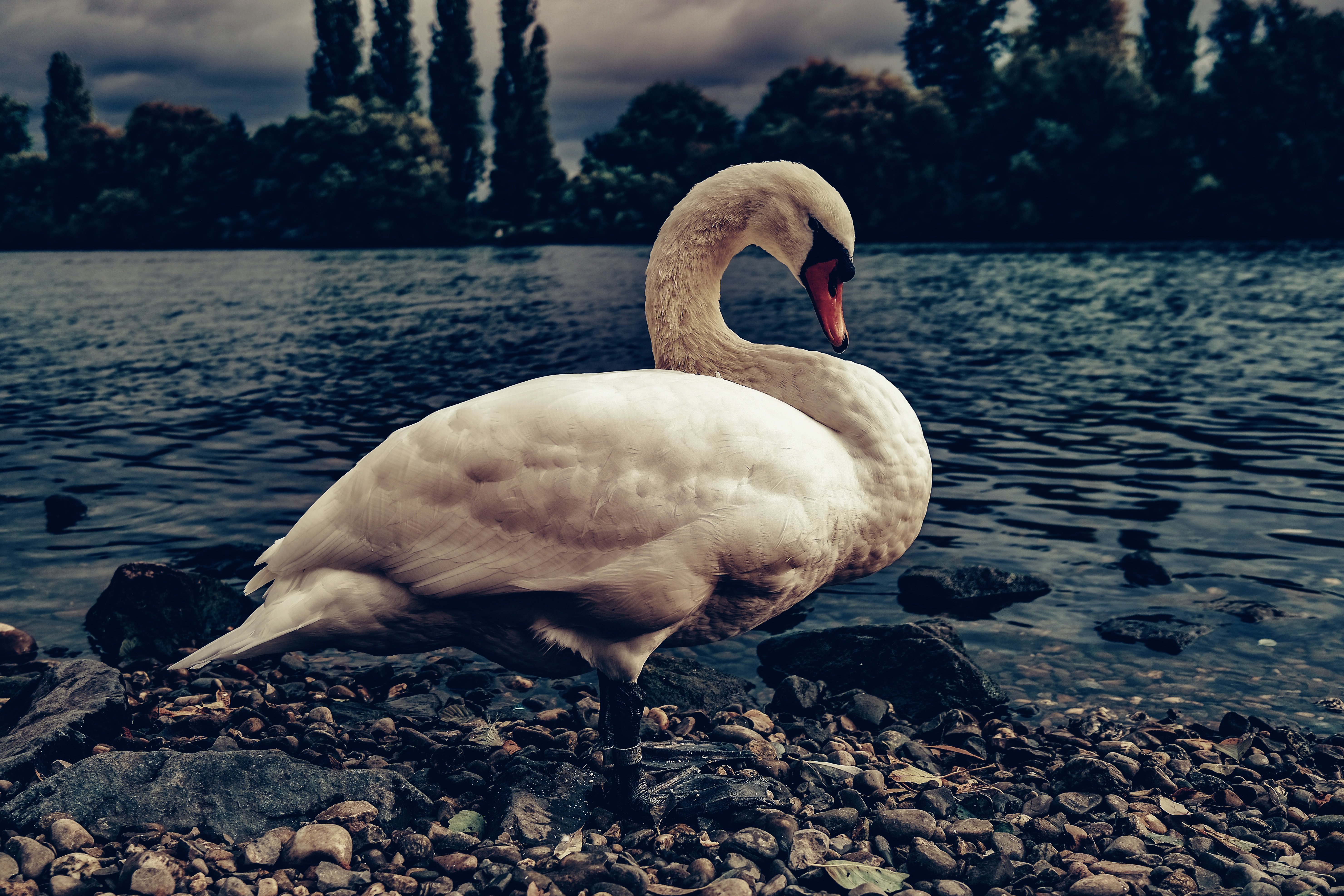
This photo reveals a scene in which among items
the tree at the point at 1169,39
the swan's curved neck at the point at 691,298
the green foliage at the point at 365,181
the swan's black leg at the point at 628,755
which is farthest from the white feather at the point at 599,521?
the green foliage at the point at 365,181

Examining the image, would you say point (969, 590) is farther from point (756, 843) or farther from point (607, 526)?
point (607, 526)

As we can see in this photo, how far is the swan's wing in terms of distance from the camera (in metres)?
3.31

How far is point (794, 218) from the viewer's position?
4.30 meters

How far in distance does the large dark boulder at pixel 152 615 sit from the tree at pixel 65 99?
326ft

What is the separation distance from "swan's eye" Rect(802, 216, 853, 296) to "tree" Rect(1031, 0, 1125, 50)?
74.5 meters

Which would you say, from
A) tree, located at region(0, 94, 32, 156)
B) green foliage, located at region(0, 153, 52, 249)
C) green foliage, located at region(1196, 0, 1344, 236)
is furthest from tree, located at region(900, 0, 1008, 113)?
tree, located at region(0, 94, 32, 156)

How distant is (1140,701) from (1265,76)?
5900 centimetres

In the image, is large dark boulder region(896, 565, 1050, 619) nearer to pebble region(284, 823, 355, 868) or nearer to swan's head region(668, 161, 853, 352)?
swan's head region(668, 161, 853, 352)

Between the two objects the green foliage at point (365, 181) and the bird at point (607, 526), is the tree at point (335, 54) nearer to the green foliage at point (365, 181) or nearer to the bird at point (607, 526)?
the green foliage at point (365, 181)

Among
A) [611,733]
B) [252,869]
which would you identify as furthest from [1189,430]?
[252,869]

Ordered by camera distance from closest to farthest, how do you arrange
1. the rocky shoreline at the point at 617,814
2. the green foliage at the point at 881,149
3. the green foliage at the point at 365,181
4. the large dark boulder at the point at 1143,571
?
the rocky shoreline at the point at 617,814 < the large dark boulder at the point at 1143,571 < the green foliage at the point at 881,149 < the green foliage at the point at 365,181

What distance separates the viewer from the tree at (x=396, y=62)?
A: 79875 mm

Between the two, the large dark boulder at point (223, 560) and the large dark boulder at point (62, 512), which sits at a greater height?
the large dark boulder at point (62, 512)

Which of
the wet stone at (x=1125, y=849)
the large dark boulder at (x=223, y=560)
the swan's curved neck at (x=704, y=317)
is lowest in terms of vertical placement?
the wet stone at (x=1125, y=849)
